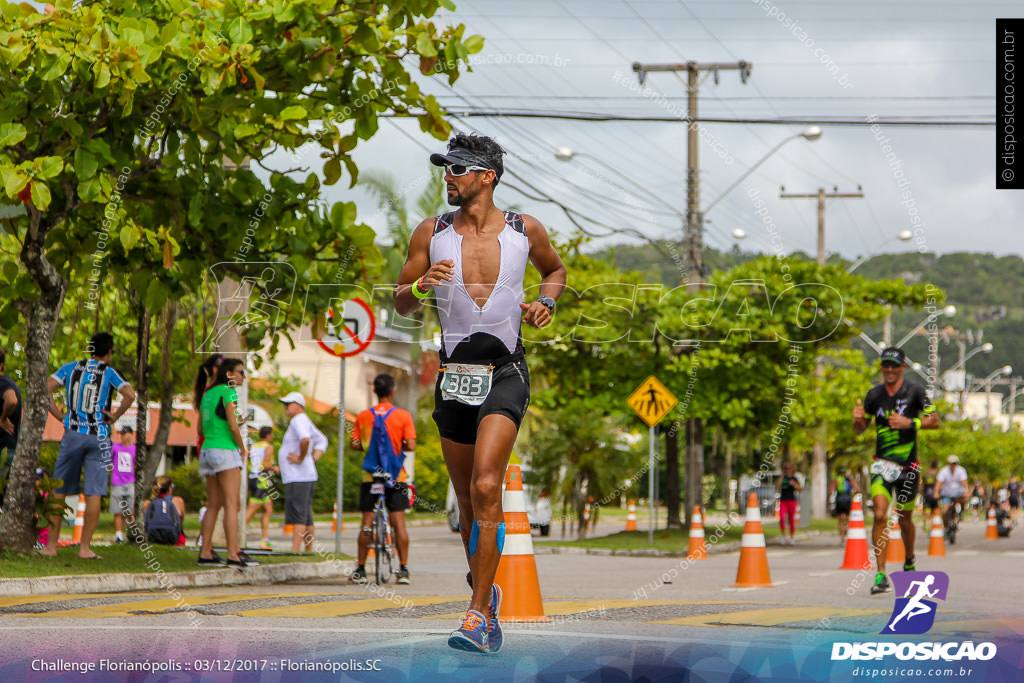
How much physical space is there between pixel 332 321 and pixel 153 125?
2273 mm

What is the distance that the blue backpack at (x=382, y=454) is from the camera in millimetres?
10820

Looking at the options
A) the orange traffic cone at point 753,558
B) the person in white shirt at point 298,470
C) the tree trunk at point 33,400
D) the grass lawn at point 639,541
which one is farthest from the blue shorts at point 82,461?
the grass lawn at point 639,541

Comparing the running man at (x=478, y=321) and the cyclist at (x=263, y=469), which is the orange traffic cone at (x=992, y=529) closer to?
the cyclist at (x=263, y=469)

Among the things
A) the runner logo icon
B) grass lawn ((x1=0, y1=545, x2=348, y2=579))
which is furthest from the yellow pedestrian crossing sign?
the runner logo icon

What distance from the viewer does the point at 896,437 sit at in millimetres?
10531

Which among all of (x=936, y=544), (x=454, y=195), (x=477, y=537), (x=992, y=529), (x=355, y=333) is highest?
(x=355, y=333)

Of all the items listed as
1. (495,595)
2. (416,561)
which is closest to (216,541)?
(416,561)

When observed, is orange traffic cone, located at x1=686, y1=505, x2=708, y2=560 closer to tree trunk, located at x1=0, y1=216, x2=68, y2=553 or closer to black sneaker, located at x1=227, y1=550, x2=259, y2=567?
black sneaker, located at x1=227, y1=550, x2=259, y2=567

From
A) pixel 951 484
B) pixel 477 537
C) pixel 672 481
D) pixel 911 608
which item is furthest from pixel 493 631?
pixel 951 484

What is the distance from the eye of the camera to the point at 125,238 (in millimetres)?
8852

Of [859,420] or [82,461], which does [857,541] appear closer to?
[859,420]

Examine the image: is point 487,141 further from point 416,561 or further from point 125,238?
point 416,561

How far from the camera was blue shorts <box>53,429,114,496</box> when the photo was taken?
10.2 metres

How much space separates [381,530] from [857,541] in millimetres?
5440
